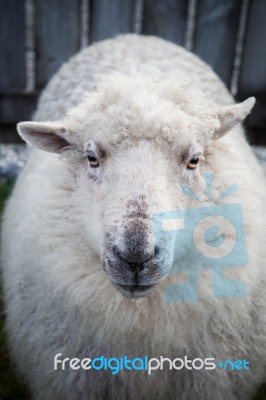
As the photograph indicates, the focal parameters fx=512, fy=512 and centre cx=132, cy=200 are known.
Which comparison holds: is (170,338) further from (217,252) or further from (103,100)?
(103,100)

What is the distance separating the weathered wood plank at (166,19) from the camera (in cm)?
450

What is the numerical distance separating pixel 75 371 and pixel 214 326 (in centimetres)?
63

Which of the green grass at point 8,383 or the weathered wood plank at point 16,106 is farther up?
the weathered wood plank at point 16,106

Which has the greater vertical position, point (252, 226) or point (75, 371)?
point (252, 226)

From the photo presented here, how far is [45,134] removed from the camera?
2232mm

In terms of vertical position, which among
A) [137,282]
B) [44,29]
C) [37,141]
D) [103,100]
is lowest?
[137,282]

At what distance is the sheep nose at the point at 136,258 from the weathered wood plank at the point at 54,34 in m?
3.45

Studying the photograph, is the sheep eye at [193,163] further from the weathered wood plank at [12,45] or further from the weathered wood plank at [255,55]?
the weathered wood plank at [12,45]

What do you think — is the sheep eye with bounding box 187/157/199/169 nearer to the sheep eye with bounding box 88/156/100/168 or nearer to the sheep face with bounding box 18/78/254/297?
the sheep face with bounding box 18/78/254/297

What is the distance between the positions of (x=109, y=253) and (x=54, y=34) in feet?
11.3

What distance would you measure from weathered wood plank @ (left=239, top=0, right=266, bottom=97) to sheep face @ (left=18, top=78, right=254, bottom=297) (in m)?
2.73

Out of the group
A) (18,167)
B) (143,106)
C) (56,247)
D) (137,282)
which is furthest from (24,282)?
(18,167)

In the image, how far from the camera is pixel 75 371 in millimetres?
2195

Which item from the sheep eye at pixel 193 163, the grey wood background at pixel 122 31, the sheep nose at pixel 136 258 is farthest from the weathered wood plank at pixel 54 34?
the sheep nose at pixel 136 258
